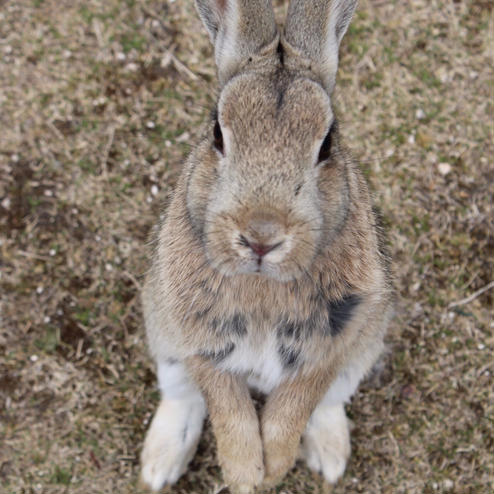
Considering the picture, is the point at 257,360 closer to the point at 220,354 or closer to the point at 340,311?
the point at 220,354

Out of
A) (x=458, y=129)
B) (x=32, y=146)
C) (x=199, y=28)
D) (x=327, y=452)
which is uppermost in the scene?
(x=199, y=28)

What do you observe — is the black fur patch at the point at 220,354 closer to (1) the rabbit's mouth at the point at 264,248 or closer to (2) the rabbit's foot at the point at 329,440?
(1) the rabbit's mouth at the point at 264,248

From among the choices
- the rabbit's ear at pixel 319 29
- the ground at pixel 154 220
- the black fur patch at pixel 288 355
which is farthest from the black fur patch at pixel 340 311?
the ground at pixel 154 220

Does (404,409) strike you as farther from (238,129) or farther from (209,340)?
(238,129)

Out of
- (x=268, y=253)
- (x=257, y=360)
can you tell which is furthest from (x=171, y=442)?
(x=268, y=253)

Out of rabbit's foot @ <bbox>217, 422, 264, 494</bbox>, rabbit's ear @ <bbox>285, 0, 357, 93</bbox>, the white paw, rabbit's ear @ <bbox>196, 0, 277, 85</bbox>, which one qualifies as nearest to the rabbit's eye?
rabbit's ear @ <bbox>196, 0, 277, 85</bbox>

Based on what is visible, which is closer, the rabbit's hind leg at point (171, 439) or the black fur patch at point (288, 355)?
the black fur patch at point (288, 355)

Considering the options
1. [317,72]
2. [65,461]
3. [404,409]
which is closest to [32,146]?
[65,461]
